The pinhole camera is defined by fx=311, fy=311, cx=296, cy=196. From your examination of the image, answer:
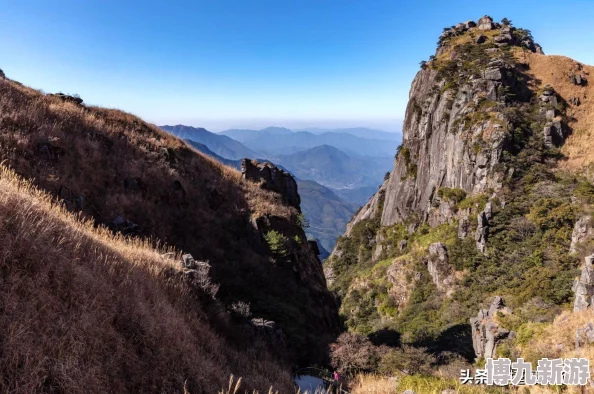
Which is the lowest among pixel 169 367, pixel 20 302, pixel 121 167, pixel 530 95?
pixel 169 367

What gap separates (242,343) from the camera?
8.34 m

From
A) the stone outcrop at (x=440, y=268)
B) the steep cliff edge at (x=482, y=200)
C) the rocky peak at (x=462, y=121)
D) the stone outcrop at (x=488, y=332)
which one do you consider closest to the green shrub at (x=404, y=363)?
the steep cliff edge at (x=482, y=200)

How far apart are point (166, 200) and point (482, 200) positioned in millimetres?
46741

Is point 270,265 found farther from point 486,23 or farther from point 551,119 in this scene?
point 486,23

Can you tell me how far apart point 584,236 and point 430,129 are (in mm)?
39562

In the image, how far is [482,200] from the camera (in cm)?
4738

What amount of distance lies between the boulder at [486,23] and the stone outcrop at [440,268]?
204 feet

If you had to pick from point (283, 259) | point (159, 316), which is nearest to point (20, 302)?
point (159, 316)

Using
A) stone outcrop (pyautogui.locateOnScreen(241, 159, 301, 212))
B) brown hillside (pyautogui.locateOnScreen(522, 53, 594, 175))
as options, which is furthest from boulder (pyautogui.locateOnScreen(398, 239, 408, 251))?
stone outcrop (pyautogui.locateOnScreen(241, 159, 301, 212))

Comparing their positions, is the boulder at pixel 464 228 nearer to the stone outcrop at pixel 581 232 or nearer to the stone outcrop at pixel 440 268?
the stone outcrop at pixel 440 268

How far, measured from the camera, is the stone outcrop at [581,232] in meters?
31.2

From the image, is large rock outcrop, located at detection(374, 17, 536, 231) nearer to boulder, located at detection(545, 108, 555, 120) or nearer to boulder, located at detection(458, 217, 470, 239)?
boulder, located at detection(458, 217, 470, 239)

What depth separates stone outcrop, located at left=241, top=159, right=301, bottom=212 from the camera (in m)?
24.9

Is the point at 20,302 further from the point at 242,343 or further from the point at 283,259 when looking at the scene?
the point at 283,259
